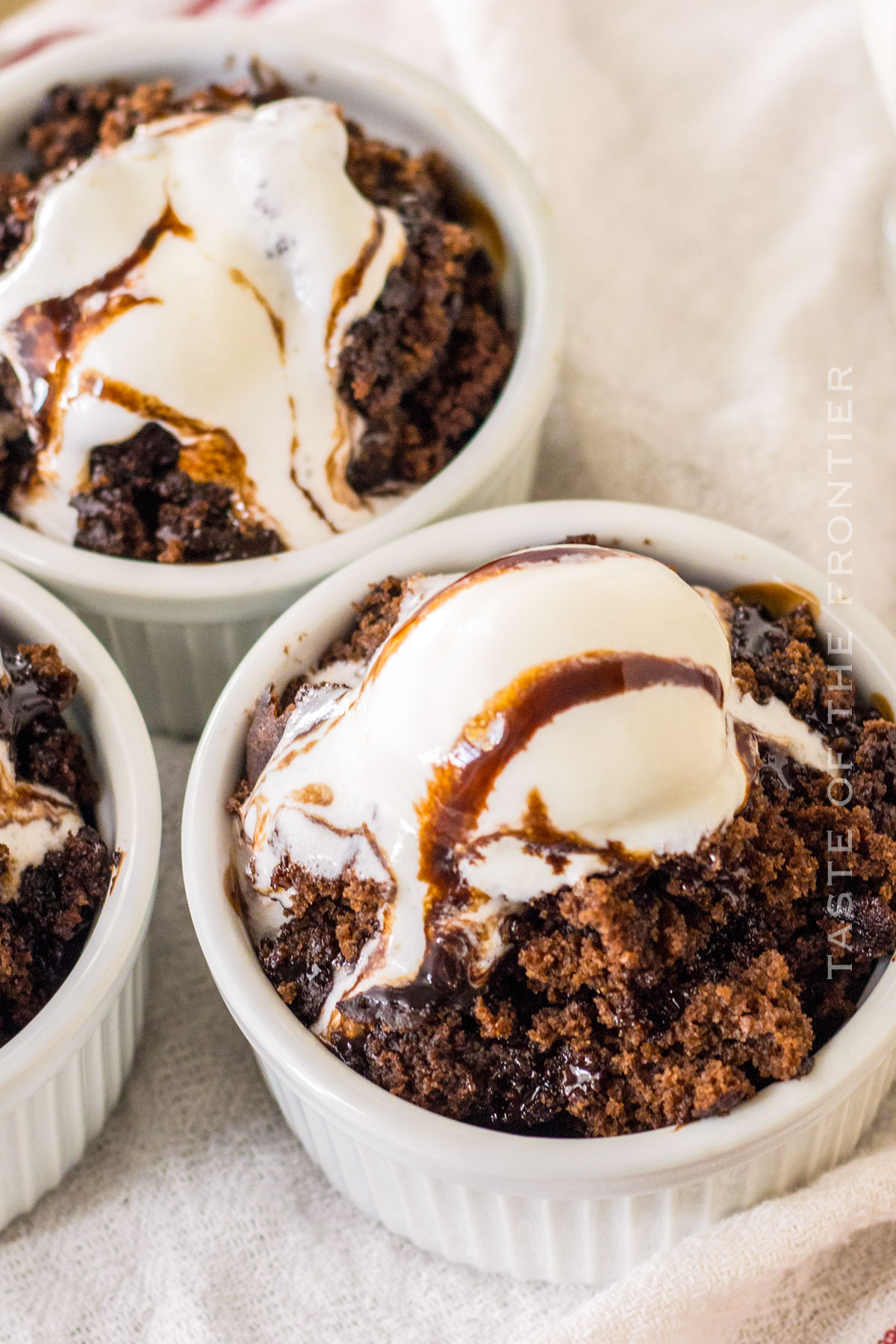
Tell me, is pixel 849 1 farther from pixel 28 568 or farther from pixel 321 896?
pixel 321 896

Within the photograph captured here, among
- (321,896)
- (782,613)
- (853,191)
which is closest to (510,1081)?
(321,896)

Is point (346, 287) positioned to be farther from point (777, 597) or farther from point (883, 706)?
point (883, 706)

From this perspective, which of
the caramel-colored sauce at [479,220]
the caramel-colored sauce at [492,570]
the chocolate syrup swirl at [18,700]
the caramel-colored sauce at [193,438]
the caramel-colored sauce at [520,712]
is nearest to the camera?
the caramel-colored sauce at [520,712]

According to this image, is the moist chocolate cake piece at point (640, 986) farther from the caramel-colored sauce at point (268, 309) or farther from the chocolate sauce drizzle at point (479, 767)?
the caramel-colored sauce at point (268, 309)

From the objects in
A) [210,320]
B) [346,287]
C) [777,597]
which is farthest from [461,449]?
[777,597]

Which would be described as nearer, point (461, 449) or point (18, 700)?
point (18, 700)

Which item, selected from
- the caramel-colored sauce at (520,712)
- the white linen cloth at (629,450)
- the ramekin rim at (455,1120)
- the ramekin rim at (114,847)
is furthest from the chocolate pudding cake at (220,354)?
the caramel-colored sauce at (520,712)

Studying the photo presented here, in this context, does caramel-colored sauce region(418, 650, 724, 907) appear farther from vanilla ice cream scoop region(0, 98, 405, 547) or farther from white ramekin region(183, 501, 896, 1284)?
vanilla ice cream scoop region(0, 98, 405, 547)
